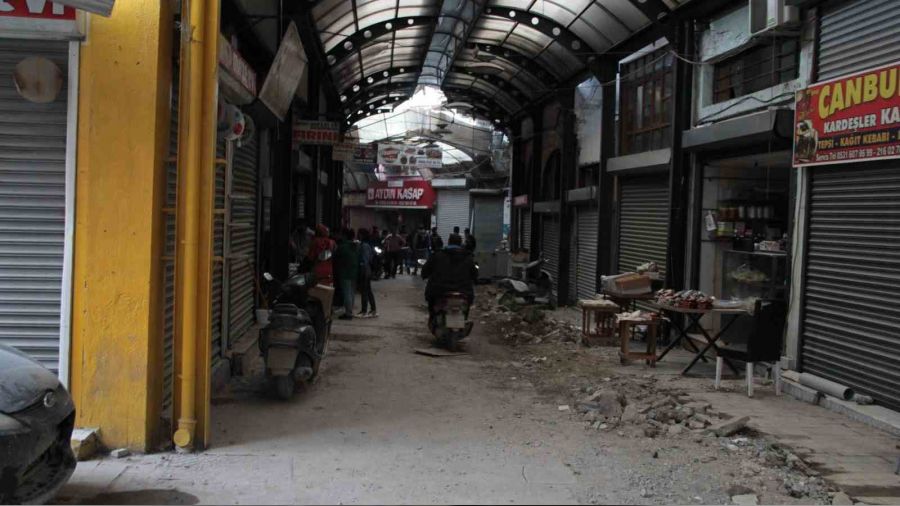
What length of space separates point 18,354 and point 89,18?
7.88 ft

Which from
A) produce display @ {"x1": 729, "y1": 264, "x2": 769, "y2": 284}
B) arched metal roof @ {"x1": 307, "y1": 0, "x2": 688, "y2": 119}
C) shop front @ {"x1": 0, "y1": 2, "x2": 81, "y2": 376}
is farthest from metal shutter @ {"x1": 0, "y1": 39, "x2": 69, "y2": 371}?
produce display @ {"x1": 729, "y1": 264, "x2": 769, "y2": 284}

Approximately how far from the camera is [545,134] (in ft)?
69.9

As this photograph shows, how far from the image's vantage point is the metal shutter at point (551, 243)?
19.5m

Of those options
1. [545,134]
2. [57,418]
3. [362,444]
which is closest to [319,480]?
[362,444]

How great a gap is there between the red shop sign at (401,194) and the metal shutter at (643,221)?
78.7 feet

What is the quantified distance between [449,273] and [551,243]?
9516 millimetres

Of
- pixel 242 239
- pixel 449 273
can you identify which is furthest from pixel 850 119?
pixel 242 239

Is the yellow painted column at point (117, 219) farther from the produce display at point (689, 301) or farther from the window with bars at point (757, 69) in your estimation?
the window with bars at point (757, 69)

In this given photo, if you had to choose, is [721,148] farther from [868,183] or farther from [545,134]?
[545,134]

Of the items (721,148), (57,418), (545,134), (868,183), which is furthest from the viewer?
(545,134)

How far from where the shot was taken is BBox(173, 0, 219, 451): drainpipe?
538 cm

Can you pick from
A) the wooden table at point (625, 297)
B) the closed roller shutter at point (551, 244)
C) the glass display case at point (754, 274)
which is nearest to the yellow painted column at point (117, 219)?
the glass display case at point (754, 274)

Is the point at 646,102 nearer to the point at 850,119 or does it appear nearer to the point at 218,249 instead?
the point at 850,119

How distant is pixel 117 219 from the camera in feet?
17.2
